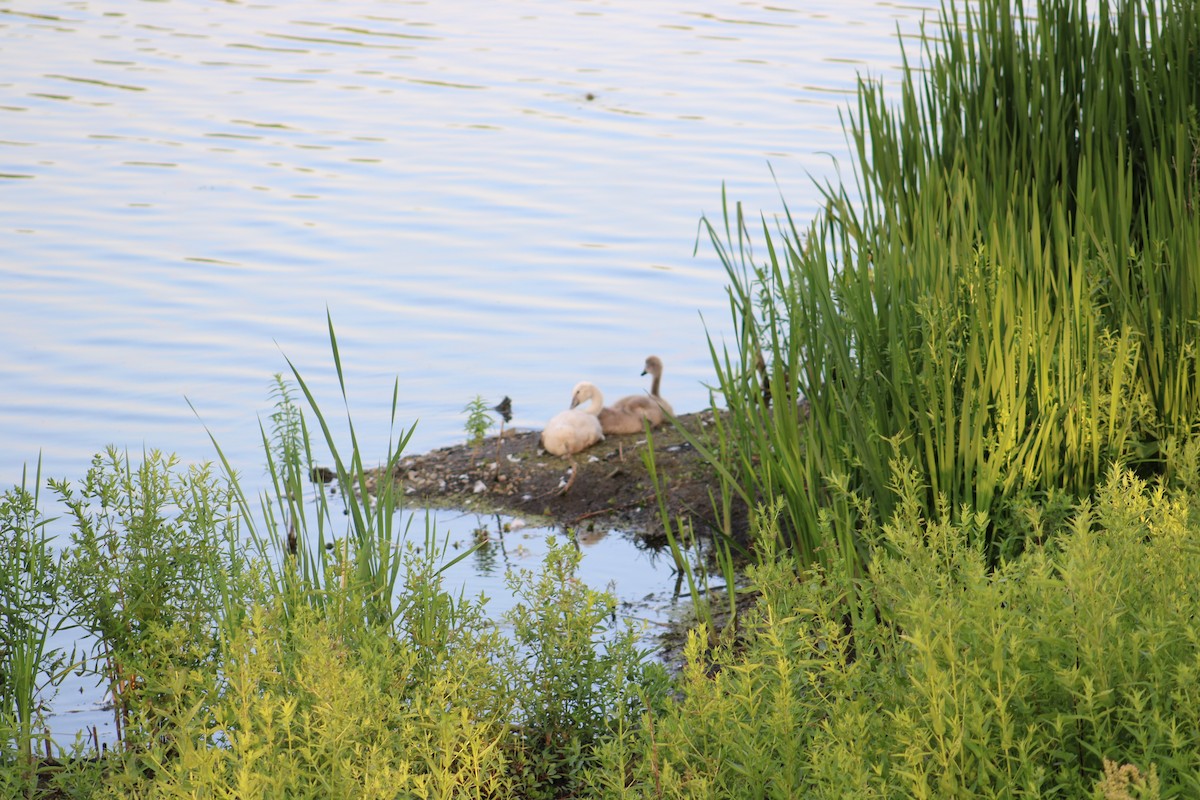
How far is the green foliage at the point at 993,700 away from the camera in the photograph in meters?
2.39

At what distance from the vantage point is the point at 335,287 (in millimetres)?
9758

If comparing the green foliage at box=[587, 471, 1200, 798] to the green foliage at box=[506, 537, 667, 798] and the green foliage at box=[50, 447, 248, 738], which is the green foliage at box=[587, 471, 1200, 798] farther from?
the green foliage at box=[50, 447, 248, 738]

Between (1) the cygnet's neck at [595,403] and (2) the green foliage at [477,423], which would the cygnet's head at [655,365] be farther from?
(2) the green foliage at [477,423]

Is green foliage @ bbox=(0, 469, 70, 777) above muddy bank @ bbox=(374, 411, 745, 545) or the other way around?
above

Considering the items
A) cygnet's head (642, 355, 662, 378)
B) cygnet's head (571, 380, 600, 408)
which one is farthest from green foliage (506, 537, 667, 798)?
cygnet's head (642, 355, 662, 378)

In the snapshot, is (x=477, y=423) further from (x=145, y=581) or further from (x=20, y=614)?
(x=20, y=614)

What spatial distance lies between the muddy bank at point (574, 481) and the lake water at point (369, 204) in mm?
379

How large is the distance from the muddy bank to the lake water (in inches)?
14.9

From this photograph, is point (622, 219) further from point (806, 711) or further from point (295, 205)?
point (806, 711)

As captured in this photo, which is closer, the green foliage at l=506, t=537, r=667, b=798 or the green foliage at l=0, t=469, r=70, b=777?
the green foliage at l=506, t=537, r=667, b=798

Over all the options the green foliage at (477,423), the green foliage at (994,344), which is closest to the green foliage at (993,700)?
the green foliage at (994,344)

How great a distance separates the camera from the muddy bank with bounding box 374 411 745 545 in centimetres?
636

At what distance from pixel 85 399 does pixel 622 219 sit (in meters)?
5.21

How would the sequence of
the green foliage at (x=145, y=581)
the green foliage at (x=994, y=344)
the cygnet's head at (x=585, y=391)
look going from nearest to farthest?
the green foliage at (x=145, y=581)
the green foliage at (x=994, y=344)
the cygnet's head at (x=585, y=391)
